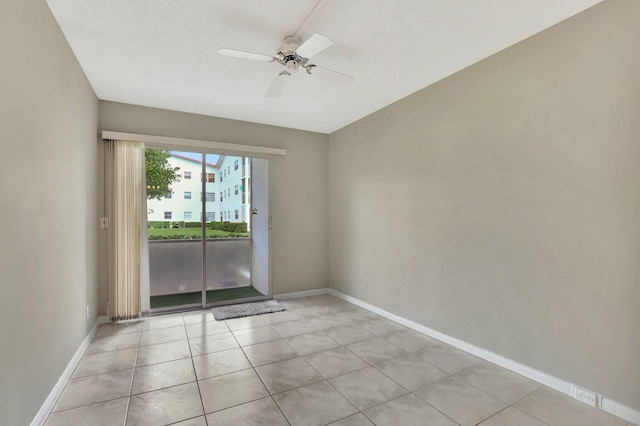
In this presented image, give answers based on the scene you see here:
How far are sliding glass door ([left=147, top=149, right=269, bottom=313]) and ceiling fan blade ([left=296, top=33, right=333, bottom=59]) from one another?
258 centimetres

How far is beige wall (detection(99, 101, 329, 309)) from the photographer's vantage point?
13.7 ft

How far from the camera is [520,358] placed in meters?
2.34

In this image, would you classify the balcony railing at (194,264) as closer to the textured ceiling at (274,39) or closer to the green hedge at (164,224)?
the green hedge at (164,224)

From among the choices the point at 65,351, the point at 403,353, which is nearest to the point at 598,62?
the point at 403,353

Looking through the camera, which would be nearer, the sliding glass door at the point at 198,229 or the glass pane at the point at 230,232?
the sliding glass door at the point at 198,229

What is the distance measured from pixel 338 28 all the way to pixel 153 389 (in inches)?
117

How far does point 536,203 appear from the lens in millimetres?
2238

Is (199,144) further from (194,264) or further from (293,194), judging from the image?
(194,264)

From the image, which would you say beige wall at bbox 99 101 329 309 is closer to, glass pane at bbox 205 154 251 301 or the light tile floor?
glass pane at bbox 205 154 251 301

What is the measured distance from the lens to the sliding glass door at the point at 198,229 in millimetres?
4125

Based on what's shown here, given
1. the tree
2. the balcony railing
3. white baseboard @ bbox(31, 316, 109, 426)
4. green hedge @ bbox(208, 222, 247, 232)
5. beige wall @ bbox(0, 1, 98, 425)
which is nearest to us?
beige wall @ bbox(0, 1, 98, 425)

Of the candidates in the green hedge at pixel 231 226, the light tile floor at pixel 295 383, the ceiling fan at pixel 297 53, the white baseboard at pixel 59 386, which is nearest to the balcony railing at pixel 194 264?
the green hedge at pixel 231 226

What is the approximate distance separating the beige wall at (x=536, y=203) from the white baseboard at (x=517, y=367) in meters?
0.05

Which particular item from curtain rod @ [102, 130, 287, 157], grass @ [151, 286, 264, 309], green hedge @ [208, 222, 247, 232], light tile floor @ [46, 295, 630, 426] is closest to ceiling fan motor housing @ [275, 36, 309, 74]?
curtain rod @ [102, 130, 287, 157]
